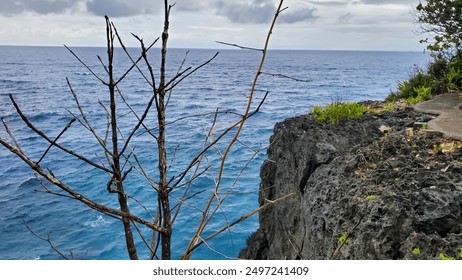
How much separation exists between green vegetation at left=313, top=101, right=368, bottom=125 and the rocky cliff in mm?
181

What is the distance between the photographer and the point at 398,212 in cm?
474

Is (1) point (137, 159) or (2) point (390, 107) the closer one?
(1) point (137, 159)

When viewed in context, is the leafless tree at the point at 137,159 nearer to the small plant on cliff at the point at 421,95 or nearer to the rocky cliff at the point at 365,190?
the rocky cliff at the point at 365,190

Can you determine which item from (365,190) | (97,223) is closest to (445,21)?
(365,190)

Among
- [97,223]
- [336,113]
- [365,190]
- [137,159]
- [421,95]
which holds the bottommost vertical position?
[97,223]

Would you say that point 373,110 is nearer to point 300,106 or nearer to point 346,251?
point 346,251

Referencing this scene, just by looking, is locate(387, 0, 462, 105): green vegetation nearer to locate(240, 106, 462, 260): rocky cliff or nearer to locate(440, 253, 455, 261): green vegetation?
locate(240, 106, 462, 260): rocky cliff

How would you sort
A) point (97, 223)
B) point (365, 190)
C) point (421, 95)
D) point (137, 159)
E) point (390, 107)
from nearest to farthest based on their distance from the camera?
point (137, 159)
point (365, 190)
point (390, 107)
point (421, 95)
point (97, 223)

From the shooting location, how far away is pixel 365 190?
218 inches

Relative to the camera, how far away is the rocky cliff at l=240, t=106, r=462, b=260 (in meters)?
4.54

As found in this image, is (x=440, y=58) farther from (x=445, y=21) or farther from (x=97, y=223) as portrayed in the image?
(x=97, y=223)

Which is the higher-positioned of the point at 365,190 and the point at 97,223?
→ the point at 365,190

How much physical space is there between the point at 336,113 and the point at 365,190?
3.59 metres

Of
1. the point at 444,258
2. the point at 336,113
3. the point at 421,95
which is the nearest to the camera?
the point at 444,258
